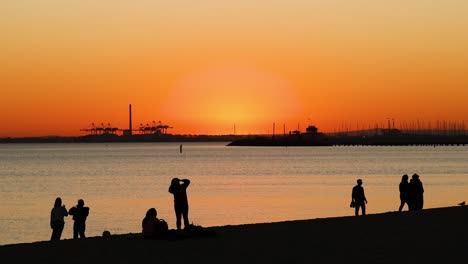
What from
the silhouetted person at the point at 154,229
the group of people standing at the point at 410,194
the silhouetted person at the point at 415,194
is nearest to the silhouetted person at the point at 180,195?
the silhouetted person at the point at 154,229

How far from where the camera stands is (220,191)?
285ft

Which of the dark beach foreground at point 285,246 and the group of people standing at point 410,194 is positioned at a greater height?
the group of people standing at point 410,194

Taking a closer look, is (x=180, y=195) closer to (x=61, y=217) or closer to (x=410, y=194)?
(x=61, y=217)

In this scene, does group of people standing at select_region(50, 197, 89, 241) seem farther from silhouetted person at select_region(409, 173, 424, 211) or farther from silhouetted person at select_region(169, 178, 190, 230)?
silhouetted person at select_region(409, 173, 424, 211)

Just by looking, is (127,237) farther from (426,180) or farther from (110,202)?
(426,180)

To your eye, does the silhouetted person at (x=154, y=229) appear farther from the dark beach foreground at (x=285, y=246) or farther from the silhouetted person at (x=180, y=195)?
the silhouetted person at (x=180, y=195)

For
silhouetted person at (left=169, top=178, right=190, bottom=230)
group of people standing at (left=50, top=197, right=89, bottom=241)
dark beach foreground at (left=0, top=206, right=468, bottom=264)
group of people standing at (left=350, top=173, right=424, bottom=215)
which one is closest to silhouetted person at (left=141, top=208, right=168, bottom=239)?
dark beach foreground at (left=0, top=206, right=468, bottom=264)

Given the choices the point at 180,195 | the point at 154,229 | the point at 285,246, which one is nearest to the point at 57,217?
the point at 154,229

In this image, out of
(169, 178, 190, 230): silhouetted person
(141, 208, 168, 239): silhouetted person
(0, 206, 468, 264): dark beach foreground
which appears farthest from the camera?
(169, 178, 190, 230): silhouetted person

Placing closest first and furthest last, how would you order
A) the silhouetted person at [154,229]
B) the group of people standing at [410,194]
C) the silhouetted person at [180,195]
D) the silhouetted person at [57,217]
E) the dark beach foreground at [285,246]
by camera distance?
the dark beach foreground at [285,246]
the silhouetted person at [154,229]
the silhouetted person at [180,195]
the silhouetted person at [57,217]
the group of people standing at [410,194]

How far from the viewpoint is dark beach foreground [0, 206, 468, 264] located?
711 inches

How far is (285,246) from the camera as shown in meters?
20.2

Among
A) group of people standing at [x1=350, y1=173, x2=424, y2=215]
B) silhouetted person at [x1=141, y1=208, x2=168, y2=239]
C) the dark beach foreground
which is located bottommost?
the dark beach foreground

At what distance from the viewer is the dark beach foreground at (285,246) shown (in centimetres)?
1806
